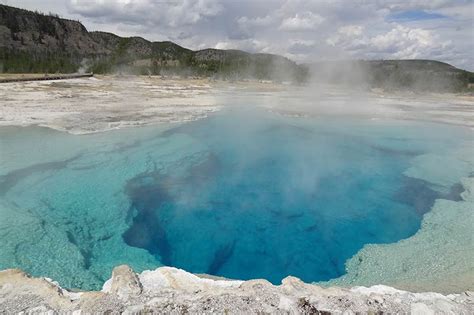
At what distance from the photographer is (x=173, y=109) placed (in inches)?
728

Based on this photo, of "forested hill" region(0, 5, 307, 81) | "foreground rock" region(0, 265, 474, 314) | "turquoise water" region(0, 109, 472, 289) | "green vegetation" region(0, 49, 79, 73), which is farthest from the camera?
"forested hill" region(0, 5, 307, 81)

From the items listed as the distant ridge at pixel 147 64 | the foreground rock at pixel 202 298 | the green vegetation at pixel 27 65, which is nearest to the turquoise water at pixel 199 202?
the foreground rock at pixel 202 298

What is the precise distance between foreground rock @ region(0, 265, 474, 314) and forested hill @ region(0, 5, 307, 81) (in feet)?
162

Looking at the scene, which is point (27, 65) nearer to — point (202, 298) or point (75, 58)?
point (75, 58)

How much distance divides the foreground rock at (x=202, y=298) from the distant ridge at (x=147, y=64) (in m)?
49.6

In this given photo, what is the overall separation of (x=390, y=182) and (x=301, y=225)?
146 inches

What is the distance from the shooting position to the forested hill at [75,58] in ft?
174

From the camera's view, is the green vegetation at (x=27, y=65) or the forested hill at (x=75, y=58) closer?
the green vegetation at (x=27, y=65)

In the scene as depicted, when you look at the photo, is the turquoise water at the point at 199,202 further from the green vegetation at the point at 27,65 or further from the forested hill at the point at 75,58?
the forested hill at the point at 75,58

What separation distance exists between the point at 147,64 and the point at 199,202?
235 ft

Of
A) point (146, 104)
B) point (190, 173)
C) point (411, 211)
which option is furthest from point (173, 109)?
point (411, 211)

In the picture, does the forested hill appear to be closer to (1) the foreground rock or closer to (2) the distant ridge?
(2) the distant ridge

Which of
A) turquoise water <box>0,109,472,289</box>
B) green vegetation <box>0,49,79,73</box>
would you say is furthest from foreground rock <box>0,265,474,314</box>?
green vegetation <box>0,49,79,73</box>

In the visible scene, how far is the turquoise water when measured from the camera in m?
5.50
